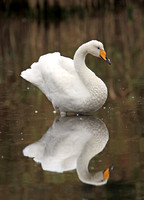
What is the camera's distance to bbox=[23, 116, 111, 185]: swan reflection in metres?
5.85

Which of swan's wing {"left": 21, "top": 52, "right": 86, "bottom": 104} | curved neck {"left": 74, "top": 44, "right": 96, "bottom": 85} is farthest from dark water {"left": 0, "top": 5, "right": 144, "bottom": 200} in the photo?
curved neck {"left": 74, "top": 44, "right": 96, "bottom": 85}

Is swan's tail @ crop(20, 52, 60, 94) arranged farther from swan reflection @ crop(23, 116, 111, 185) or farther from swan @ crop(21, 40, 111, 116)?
swan reflection @ crop(23, 116, 111, 185)

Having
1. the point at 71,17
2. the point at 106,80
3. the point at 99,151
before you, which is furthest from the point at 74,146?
the point at 71,17

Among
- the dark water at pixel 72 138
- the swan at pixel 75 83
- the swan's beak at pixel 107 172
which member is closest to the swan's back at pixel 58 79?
the swan at pixel 75 83

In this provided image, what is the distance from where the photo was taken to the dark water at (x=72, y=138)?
17.4 ft

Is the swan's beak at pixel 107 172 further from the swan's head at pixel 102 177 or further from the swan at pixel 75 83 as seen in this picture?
the swan at pixel 75 83

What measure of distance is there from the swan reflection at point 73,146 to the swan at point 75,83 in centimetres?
22

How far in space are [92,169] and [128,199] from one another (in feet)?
3.00

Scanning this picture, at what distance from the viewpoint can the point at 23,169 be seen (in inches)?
233

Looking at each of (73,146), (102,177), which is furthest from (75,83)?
(102,177)

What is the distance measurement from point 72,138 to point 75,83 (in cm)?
117

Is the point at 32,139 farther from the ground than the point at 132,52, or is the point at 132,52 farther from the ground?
the point at 32,139

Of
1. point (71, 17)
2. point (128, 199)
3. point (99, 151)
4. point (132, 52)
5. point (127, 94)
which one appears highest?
point (128, 199)

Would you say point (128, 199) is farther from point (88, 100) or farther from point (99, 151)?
point (88, 100)
